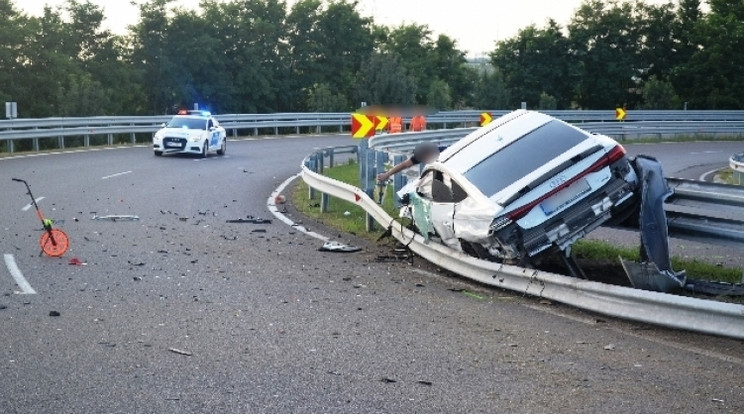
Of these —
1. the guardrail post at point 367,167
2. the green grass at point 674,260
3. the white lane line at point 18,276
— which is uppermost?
the guardrail post at point 367,167

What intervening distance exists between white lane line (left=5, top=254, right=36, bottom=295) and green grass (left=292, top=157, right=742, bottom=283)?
15.9 feet

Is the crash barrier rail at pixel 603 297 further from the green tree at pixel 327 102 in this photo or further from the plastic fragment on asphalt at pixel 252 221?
the green tree at pixel 327 102

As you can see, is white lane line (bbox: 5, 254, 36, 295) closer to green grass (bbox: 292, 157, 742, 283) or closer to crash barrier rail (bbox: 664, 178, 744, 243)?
green grass (bbox: 292, 157, 742, 283)

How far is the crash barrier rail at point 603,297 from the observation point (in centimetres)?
802

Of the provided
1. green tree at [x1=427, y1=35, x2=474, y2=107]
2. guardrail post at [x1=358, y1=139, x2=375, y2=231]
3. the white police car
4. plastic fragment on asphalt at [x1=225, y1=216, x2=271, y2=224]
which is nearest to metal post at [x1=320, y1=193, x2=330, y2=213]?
guardrail post at [x1=358, y1=139, x2=375, y2=231]

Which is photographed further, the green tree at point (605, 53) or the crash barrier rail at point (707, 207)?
the green tree at point (605, 53)

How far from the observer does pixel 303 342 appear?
795cm

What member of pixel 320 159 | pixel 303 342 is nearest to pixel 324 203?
pixel 320 159

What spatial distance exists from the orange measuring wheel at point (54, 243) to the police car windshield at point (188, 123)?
21639mm

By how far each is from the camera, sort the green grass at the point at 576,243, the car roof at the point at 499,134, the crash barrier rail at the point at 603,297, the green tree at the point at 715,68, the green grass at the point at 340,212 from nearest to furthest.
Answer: the crash barrier rail at the point at 603,297, the car roof at the point at 499,134, the green grass at the point at 576,243, the green grass at the point at 340,212, the green tree at the point at 715,68

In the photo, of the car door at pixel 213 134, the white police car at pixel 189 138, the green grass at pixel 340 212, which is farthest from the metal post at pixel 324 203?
the car door at pixel 213 134

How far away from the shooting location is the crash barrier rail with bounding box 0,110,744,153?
3716 centimetres

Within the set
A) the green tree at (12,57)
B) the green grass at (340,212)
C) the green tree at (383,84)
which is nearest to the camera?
the green grass at (340,212)

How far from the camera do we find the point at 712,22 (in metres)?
78.8
